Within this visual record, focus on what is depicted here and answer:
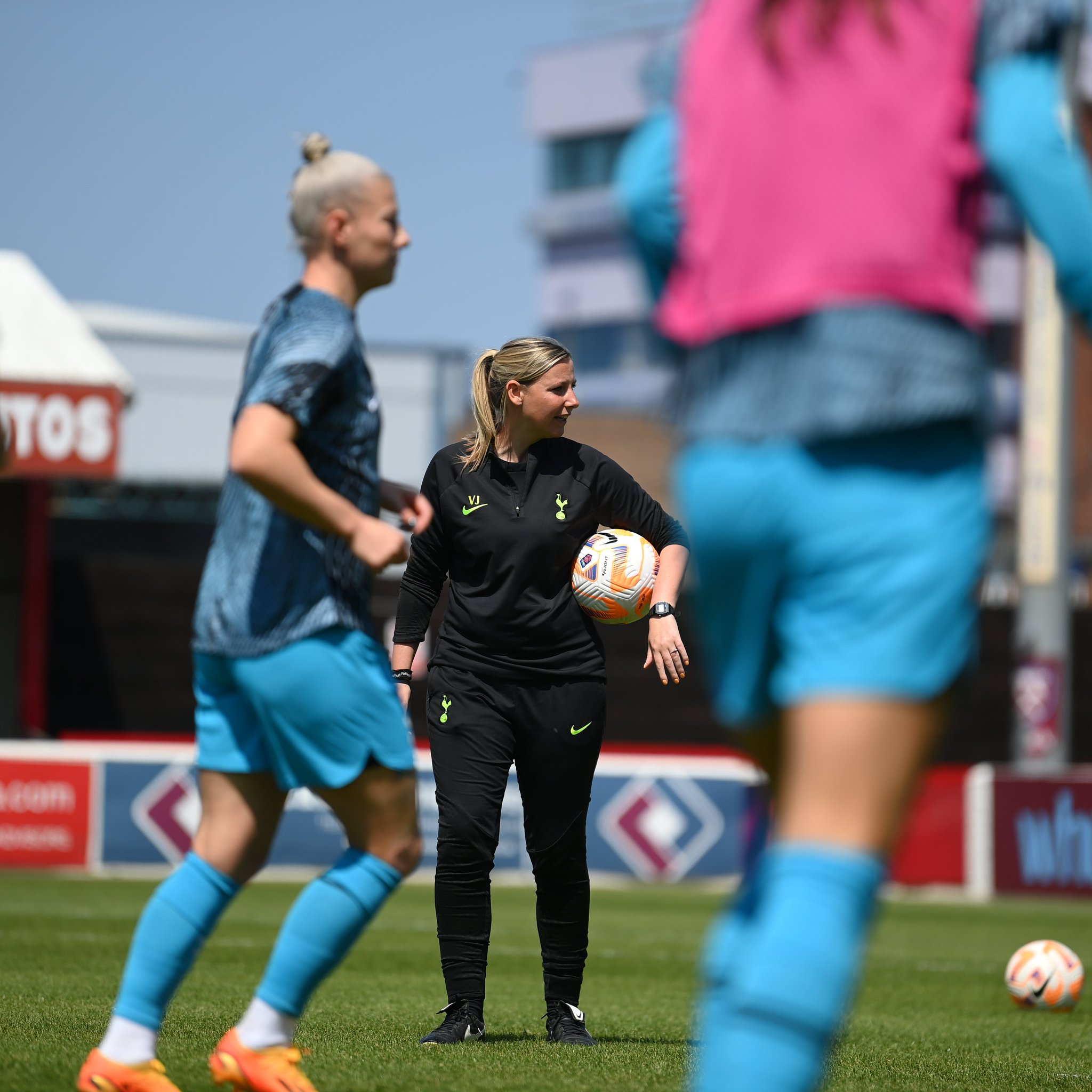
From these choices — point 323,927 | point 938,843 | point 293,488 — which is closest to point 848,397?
point 293,488

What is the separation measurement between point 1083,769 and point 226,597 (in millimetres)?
21176

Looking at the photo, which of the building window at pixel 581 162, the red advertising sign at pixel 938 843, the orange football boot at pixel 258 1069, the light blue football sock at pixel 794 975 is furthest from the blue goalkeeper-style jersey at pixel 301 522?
the building window at pixel 581 162

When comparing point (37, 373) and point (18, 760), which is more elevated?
point (37, 373)

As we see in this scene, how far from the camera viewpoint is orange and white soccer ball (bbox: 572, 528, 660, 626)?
618 centimetres

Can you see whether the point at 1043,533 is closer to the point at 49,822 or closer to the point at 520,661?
the point at 49,822

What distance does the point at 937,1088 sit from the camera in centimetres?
523

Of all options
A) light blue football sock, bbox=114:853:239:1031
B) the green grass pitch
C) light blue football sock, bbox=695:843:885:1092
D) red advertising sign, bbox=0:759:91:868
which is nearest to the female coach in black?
the green grass pitch

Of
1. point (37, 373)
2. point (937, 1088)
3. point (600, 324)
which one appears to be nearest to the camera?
point (937, 1088)

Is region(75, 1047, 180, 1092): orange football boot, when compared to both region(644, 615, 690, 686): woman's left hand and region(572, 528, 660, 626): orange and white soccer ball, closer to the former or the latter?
region(644, 615, 690, 686): woman's left hand

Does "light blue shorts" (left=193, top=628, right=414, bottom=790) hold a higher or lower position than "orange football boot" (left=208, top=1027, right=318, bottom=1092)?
higher

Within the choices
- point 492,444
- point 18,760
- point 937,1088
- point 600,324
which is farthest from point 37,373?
point 600,324

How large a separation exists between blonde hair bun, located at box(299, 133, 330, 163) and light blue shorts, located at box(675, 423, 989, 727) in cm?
149

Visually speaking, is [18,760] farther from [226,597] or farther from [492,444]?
[226,597]

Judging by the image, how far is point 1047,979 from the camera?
26.3 ft
